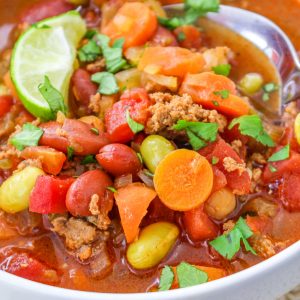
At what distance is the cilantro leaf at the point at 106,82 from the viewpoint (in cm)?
288

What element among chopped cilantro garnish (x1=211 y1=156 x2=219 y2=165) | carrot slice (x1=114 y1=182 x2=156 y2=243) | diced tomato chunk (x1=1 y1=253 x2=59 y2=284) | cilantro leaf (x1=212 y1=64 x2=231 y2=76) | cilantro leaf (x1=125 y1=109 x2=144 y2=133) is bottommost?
diced tomato chunk (x1=1 y1=253 x2=59 y2=284)

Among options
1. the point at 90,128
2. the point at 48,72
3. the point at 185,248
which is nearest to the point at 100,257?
the point at 185,248

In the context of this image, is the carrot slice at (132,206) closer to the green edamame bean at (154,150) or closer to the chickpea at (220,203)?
the green edamame bean at (154,150)

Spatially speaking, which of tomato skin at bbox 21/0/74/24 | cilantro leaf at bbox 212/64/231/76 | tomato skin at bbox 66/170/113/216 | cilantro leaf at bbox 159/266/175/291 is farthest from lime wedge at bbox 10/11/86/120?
cilantro leaf at bbox 159/266/175/291

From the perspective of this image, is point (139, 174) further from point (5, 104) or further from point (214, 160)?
point (5, 104)

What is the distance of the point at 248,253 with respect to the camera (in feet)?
8.29

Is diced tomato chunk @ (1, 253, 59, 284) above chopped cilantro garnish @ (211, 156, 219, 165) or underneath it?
underneath

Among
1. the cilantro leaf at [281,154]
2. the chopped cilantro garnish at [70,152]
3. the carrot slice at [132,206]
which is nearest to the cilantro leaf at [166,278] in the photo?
the carrot slice at [132,206]

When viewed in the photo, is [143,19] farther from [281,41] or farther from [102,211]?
[102,211]

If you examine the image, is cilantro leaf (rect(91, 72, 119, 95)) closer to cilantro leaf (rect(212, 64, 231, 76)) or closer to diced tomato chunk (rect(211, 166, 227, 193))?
cilantro leaf (rect(212, 64, 231, 76))

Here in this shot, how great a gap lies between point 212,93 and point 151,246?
0.82 metres

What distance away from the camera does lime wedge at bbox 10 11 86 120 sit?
2.87m

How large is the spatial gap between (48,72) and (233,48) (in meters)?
1.16

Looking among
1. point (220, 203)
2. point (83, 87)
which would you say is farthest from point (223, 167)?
point (83, 87)
